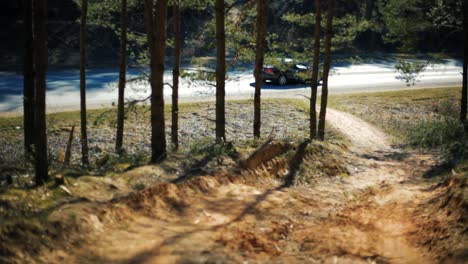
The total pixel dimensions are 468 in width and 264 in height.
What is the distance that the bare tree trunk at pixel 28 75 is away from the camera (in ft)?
36.2

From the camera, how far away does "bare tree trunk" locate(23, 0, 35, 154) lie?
1103cm

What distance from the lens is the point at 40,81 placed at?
7.23 metres

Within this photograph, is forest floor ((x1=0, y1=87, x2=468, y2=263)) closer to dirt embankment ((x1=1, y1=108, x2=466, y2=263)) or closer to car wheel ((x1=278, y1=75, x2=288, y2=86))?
dirt embankment ((x1=1, y1=108, x2=466, y2=263))

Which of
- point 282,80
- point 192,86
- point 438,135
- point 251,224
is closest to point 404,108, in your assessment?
point 282,80

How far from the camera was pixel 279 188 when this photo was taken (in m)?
10.4

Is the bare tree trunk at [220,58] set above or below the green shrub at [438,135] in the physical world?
above

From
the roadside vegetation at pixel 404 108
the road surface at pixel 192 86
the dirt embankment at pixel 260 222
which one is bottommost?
the dirt embankment at pixel 260 222

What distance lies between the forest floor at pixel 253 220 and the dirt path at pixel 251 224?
0.02 m

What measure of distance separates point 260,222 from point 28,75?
759 centimetres

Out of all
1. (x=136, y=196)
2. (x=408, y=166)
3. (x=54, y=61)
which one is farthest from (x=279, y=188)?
(x=54, y=61)

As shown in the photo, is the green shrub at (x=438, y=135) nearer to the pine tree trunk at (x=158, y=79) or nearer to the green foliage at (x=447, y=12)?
the green foliage at (x=447, y=12)

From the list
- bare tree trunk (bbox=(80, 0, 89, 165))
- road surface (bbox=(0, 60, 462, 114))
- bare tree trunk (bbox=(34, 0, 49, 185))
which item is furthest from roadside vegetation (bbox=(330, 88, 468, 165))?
bare tree trunk (bbox=(34, 0, 49, 185))

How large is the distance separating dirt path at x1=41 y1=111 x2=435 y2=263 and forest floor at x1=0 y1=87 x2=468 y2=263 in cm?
2

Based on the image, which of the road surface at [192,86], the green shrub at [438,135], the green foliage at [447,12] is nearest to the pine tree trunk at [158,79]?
the road surface at [192,86]
